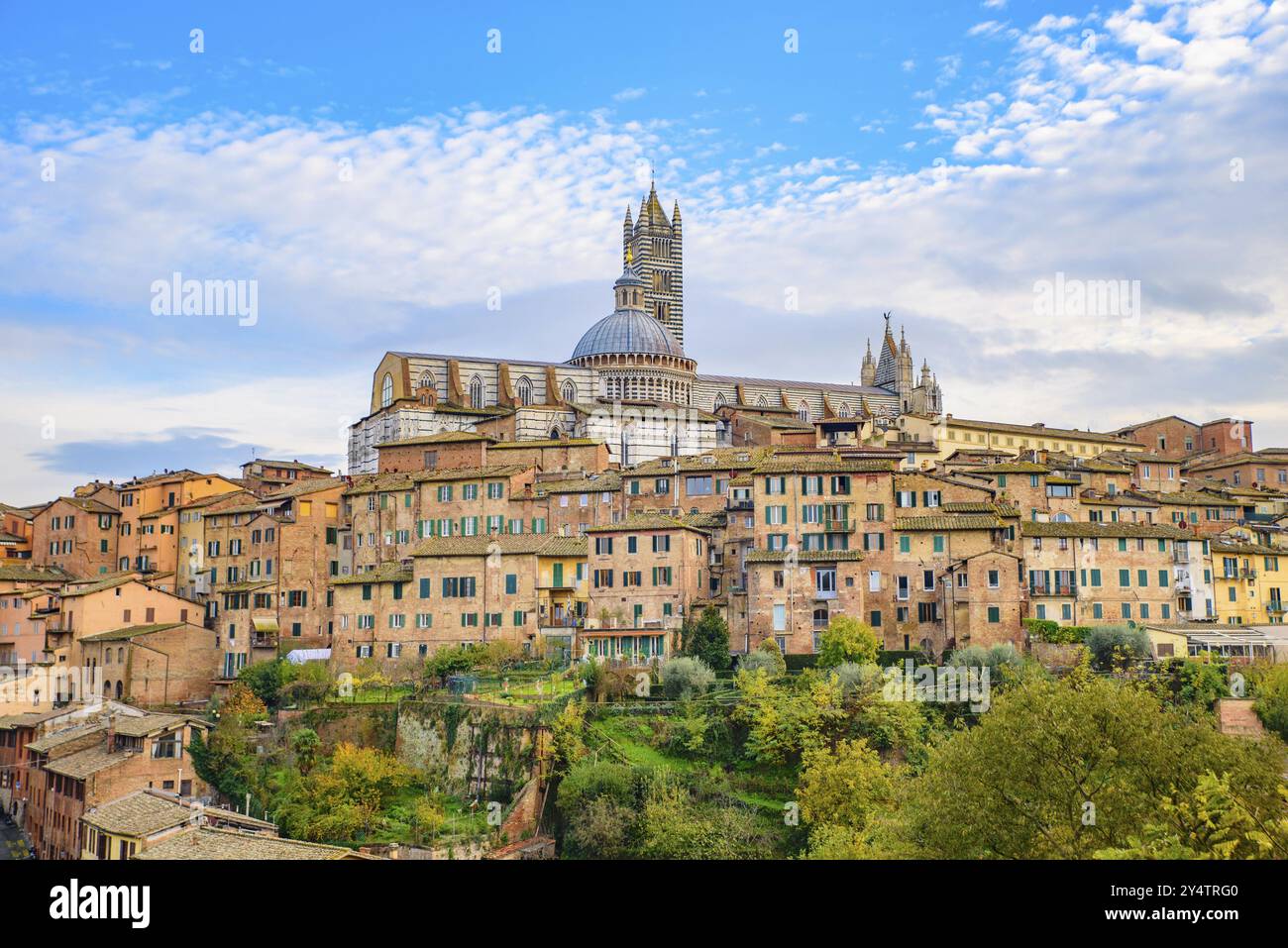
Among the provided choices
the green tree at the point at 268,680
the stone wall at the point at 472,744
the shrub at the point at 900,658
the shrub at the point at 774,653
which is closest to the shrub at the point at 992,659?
the shrub at the point at 900,658

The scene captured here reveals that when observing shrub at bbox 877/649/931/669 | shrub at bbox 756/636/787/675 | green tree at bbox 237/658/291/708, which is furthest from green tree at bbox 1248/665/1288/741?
green tree at bbox 237/658/291/708

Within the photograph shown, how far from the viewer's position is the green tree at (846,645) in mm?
44219

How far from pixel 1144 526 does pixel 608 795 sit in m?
26.3

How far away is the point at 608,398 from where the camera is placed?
284 ft

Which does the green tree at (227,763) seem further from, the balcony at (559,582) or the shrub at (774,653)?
the shrub at (774,653)

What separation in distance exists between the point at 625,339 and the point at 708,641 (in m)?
47.7

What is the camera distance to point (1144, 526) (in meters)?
51.1

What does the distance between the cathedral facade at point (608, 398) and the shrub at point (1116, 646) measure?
3296cm

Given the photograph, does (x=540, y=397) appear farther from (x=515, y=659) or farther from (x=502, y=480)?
(x=515, y=659)

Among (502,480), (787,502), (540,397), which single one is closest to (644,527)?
(787,502)

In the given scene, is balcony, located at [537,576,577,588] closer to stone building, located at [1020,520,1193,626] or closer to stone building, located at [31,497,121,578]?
stone building, located at [1020,520,1193,626]

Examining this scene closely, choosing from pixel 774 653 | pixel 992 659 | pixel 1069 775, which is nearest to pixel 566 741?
pixel 774 653
